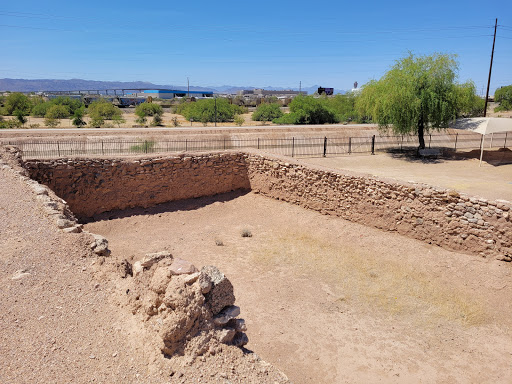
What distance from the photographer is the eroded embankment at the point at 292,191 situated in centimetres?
974

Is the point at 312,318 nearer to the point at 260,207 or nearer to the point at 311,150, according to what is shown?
the point at 260,207

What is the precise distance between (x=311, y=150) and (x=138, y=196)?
15286 mm

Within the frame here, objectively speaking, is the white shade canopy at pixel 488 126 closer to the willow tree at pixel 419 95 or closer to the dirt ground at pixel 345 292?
the willow tree at pixel 419 95

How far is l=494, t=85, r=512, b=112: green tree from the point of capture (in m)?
57.7

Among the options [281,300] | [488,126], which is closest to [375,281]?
[281,300]

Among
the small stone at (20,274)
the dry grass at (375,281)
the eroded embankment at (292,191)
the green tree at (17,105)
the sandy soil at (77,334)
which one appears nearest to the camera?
the sandy soil at (77,334)

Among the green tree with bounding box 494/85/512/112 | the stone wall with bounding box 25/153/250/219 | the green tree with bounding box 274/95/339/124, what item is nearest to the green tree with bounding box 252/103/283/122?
the green tree with bounding box 274/95/339/124

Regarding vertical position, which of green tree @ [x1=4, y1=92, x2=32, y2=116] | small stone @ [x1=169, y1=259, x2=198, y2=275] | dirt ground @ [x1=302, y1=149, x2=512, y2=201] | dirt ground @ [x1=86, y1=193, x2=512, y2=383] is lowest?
dirt ground @ [x1=86, y1=193, x2=512, y2=383]

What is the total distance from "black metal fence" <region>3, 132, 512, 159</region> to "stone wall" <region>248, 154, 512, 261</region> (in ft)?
28.3

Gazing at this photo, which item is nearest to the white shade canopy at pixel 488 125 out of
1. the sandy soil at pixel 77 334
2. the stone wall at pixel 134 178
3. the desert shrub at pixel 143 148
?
the stone wall at pixel 134 178

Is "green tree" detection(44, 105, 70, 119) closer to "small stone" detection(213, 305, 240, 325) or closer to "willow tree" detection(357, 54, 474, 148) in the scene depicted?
"willow tree" detection(357, 54, 474, 148)

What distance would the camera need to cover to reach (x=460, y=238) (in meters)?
9.92

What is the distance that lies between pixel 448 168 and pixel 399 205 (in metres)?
12.4

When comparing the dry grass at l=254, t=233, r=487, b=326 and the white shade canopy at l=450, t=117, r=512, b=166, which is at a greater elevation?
the white shade canopy at l=450, t=117, r=512, b=166
